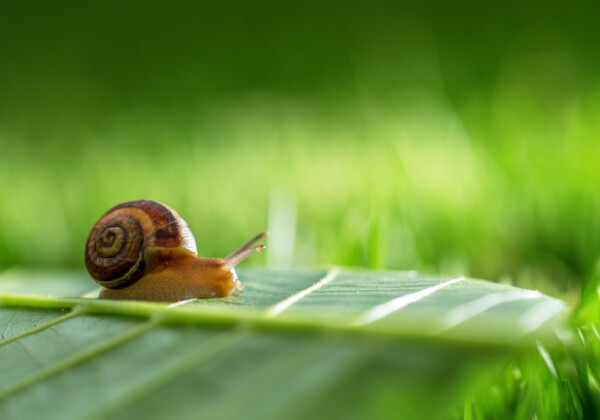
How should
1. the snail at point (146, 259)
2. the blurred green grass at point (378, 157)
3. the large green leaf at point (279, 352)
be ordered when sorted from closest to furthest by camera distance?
the large green leaf at point (279, 352) → the snail at point (146, 259) → the blurred green grass at point (378, 157)

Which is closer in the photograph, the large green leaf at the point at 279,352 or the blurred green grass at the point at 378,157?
the large green leaf at the point at 279,352

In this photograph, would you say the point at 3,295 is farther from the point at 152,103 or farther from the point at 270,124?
the point at 152,103

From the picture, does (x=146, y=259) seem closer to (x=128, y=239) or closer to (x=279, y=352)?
(x=128, y=239)

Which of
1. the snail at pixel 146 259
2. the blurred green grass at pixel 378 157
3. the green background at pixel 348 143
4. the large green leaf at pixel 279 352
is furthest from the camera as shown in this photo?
the green background at pixel 348 143

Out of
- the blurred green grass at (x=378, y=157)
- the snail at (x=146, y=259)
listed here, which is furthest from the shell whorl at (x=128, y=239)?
the blurred green grass at (x=378, y=157)

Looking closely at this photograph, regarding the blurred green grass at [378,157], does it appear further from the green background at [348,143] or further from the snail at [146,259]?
the snail at [146,259]

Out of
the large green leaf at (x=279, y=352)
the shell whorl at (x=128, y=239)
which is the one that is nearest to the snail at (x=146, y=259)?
the shell whorl at (x=128, y=239)

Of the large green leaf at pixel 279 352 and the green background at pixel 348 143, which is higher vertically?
the green background at pixel 348 143
